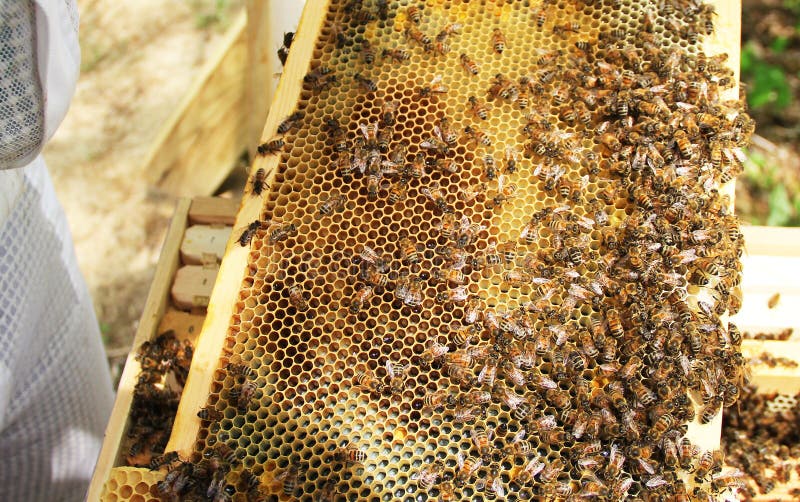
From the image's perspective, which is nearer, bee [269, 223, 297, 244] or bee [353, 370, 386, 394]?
bee [353, 370, 386, 394]

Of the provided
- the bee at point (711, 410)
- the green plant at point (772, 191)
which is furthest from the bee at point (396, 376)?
the green plant at point (772, 191)

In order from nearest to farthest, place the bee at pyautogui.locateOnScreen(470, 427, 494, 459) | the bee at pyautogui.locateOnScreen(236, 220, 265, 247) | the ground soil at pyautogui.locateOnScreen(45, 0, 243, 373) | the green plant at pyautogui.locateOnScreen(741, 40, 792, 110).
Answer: the bee at pyautogui.locateOnScreen(470, 427, 494, 459) → the bee at pyautogui.locateOnScreen(236, 220, 265, 247) → the ground soil at pyautogui.locateOnScreen(45, 0, 243, 373) → the green plant at pyautogui.locateOnScreen(741, 40, 792, 110)

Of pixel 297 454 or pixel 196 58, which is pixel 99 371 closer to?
pixel 297 454

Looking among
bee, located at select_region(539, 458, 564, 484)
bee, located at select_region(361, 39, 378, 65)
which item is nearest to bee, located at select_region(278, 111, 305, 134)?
bee, located at select_region(361, 39, 378, 65)

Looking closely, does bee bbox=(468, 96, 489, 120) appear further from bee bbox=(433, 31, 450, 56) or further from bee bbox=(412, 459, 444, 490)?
bee bbox=(412, 459, 444, 490)

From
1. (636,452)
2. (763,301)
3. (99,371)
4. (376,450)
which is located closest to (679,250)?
(763,301)
